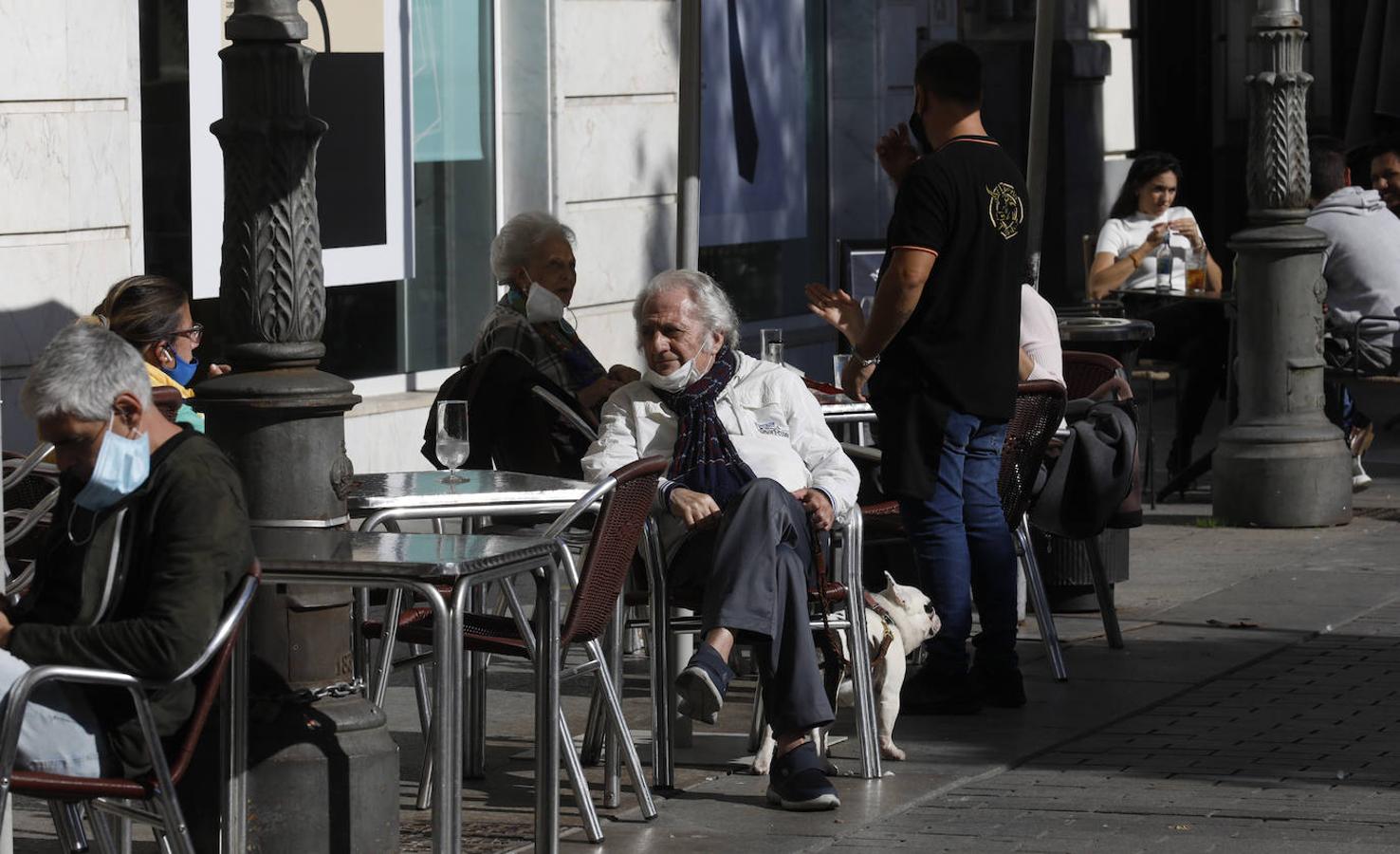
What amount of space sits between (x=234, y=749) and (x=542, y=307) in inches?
111

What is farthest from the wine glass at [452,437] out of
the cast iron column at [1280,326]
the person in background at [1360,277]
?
the person in background at [1360,277]

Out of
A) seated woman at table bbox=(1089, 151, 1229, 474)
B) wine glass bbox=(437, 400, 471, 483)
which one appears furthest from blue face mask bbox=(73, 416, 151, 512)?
seated woman at table bbox=(1089, 151, 1229, 474)

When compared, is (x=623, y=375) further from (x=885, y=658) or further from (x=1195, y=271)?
(x=1195, y=271)

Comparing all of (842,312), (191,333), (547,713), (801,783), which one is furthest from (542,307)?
(547,713)

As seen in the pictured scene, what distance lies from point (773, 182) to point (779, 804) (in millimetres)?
7954

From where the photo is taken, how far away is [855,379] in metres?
7.73

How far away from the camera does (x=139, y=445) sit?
4625mm

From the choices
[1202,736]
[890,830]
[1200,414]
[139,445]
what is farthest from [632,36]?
[139,445]

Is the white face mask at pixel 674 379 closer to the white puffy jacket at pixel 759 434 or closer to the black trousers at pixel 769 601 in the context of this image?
the white puffy jacket at pixel 759 434

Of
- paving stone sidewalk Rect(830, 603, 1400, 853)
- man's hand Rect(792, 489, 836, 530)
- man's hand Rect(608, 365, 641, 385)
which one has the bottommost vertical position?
paving stone sidewalk Rect(830, 603, 1400, 853)

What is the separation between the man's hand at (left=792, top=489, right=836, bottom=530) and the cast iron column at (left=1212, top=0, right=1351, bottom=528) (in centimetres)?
509

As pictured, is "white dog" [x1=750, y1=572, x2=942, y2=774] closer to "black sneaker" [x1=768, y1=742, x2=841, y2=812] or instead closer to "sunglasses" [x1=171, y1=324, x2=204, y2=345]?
"black sneaker" [x1=768, y1=742, x2=841, y2=812]

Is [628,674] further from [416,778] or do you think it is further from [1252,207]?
[1252,207]

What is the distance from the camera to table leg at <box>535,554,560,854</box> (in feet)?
17.4
